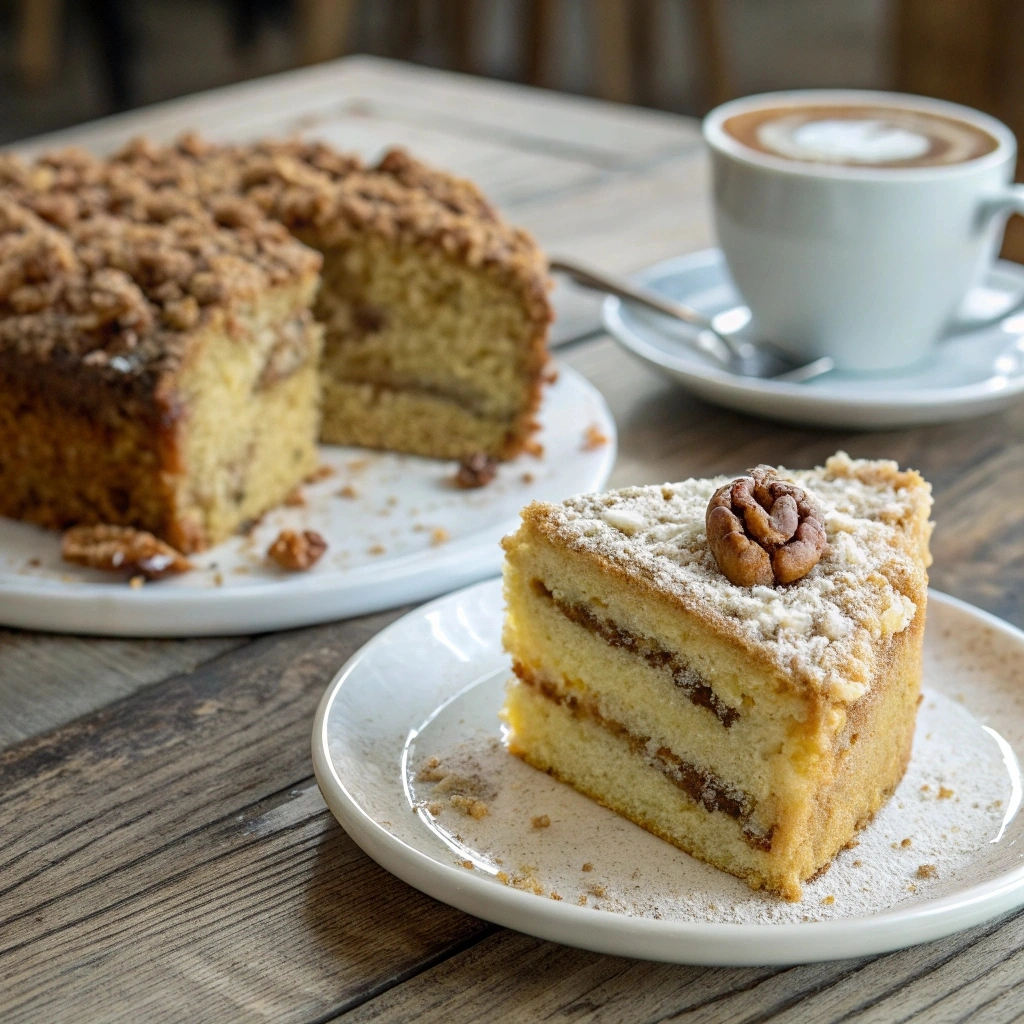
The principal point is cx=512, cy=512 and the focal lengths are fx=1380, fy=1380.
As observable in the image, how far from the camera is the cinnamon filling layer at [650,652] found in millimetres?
1426

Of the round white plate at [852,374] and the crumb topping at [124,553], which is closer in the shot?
the crumb topping at [124,553]

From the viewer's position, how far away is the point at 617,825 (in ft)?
4.95

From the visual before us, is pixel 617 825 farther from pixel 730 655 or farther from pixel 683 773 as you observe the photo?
Answer: pixel 730 655

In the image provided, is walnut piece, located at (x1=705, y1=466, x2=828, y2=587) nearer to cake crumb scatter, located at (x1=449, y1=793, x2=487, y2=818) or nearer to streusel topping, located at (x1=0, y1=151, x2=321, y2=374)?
cake crumb scatter, located at (x1=449, y1=793, x2=487, y2=818)

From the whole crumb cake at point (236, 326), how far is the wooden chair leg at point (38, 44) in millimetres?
7462

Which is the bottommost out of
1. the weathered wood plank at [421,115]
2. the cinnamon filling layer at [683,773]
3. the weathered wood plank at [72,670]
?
the weathered wood plank at [72,670]

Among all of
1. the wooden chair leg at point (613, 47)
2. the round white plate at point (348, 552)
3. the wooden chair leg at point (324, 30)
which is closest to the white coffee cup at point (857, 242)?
the round white plate at point (348, 552)

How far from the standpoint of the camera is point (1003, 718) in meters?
1.64

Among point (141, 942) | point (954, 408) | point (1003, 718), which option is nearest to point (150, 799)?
point (141, 942)

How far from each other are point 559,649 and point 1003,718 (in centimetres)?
54

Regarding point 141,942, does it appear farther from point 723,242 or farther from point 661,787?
point 723,242

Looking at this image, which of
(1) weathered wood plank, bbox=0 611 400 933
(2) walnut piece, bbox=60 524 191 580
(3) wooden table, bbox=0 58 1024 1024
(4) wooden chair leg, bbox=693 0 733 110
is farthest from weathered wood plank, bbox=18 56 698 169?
(4) wooden chair leg, bbox=693 0 733 110

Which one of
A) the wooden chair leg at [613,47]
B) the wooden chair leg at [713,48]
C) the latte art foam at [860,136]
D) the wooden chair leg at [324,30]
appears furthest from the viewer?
the wooden chair leg at [613,47]

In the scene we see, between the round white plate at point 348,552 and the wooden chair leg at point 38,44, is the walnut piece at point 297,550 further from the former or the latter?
the wooden chair leg at point 38,44
